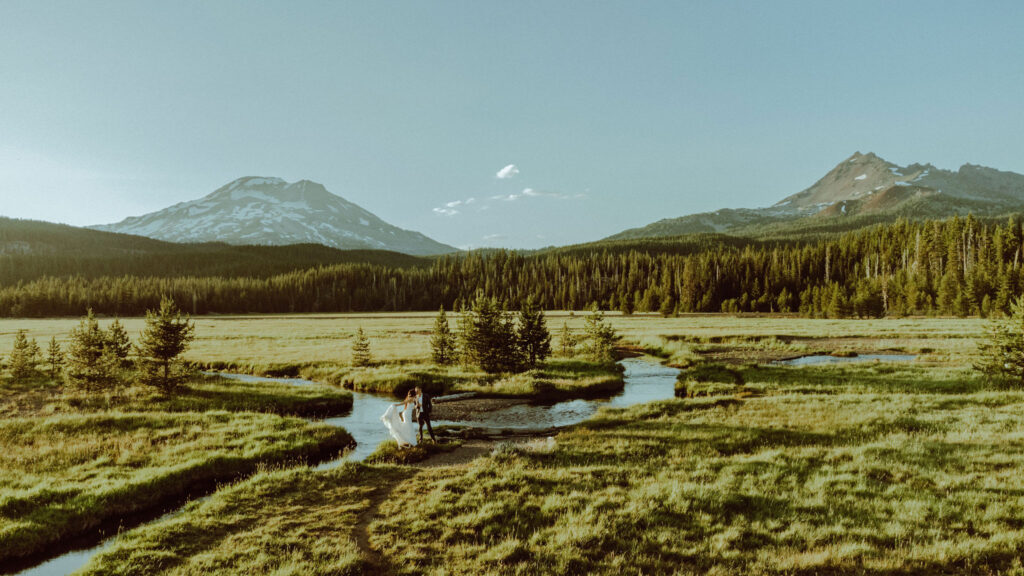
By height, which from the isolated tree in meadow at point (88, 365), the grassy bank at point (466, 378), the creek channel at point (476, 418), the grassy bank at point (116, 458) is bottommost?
the creek channel at point (476, 418)

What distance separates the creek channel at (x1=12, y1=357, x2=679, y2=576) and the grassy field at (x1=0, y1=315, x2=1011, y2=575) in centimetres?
140

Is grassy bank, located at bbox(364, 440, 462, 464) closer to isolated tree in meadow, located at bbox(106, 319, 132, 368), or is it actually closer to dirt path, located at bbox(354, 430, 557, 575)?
dirt path, located at bbox(354, 430, 557, 575)

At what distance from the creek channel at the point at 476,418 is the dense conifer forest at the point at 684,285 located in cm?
7982

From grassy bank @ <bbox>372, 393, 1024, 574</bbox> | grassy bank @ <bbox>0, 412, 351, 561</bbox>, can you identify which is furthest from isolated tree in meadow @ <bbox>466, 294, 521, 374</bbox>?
grassy bank @ <bbox>372, 393, 1024, 574</bbox>

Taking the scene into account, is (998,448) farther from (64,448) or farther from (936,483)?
(64,448)

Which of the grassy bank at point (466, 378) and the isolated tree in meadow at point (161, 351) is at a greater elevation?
the isolated tree in meadow at point (161, 351)

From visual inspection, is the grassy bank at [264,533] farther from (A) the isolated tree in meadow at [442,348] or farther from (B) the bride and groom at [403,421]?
(A) the isolated tree in meadow at [442,348]

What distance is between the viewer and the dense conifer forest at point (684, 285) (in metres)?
97.7

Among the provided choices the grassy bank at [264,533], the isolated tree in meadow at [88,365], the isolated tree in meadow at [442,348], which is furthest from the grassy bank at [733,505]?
the isolated tree in meadow at [88,365]

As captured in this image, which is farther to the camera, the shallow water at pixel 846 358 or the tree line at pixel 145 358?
the shallow water at pixel 846 358

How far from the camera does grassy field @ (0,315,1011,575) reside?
967 centimetres

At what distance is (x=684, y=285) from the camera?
13075cm

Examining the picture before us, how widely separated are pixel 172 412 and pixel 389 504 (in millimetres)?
17862

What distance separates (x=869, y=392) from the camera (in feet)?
92.9
